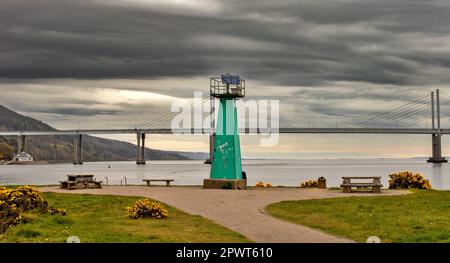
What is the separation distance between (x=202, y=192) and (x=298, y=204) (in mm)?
7646

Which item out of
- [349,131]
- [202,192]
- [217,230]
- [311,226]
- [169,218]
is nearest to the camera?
[217,230]

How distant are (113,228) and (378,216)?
9239 millimetres

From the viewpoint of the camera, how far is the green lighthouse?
110ft

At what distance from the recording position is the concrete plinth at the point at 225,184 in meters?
33.5

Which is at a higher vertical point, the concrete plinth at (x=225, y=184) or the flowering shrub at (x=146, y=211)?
the concrete plinth at (x=225, y=184)

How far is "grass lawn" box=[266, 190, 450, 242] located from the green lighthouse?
883 centimetres

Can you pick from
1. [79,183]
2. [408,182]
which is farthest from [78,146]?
[408,182]

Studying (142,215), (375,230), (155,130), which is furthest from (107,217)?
(155,130)

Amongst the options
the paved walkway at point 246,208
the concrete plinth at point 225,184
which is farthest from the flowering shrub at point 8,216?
the concrete plinth at point 225,184

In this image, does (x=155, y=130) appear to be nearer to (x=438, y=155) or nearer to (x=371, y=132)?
(x=371, y=132)

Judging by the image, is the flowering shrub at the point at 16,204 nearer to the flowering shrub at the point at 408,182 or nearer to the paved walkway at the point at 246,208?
the paved walkway at the point at 246,208

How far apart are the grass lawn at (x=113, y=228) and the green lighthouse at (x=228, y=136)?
11457 mm
